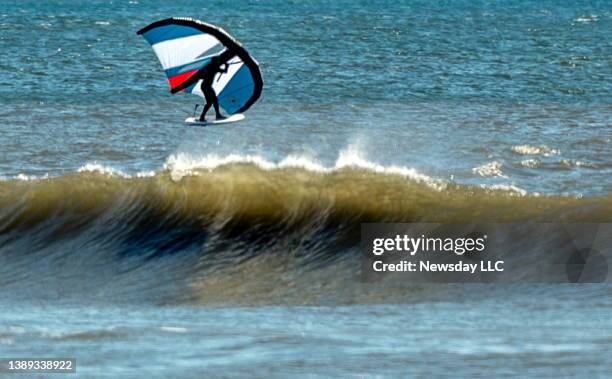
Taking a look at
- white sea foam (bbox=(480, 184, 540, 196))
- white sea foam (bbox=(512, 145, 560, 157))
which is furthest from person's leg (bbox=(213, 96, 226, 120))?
white sea foam (bbox=(512, 145, 560, 157))

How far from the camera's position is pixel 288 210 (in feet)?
61.3

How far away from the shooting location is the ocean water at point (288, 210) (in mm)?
11617

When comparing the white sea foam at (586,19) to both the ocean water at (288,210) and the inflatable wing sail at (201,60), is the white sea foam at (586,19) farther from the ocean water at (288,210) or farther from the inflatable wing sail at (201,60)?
the inflatable wing sail at (201,60)

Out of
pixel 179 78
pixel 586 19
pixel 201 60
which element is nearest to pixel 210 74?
pixel 201 60

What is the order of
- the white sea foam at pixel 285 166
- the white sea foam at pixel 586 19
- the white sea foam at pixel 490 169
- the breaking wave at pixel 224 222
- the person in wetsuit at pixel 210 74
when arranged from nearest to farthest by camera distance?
the breaking wave at pixel 224 222 < the person in wetsuit at pixel 210 74 < the white sea foam at pixel 285 166 < the white sea foam at pixel 490 169 < the white sea foam at pixel 586 19

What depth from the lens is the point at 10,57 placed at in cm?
4253

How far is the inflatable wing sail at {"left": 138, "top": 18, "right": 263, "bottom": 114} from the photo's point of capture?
1692cm

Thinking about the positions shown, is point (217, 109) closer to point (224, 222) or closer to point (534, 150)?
point (224, 222)

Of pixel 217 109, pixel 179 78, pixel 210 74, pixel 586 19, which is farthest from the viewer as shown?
pixel 586 19

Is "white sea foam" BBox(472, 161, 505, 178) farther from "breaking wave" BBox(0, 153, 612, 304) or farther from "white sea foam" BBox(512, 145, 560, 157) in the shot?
"breaking wave" BBox(0, 153, 612, 304)

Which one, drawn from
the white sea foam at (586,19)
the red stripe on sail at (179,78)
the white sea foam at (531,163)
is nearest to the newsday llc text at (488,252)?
the red stripe on sail at (179,78)

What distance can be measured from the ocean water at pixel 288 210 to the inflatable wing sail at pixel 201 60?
191 centimetres

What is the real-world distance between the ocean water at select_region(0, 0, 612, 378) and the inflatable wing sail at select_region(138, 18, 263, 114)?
1908 millimetres

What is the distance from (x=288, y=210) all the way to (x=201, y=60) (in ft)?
8.60
